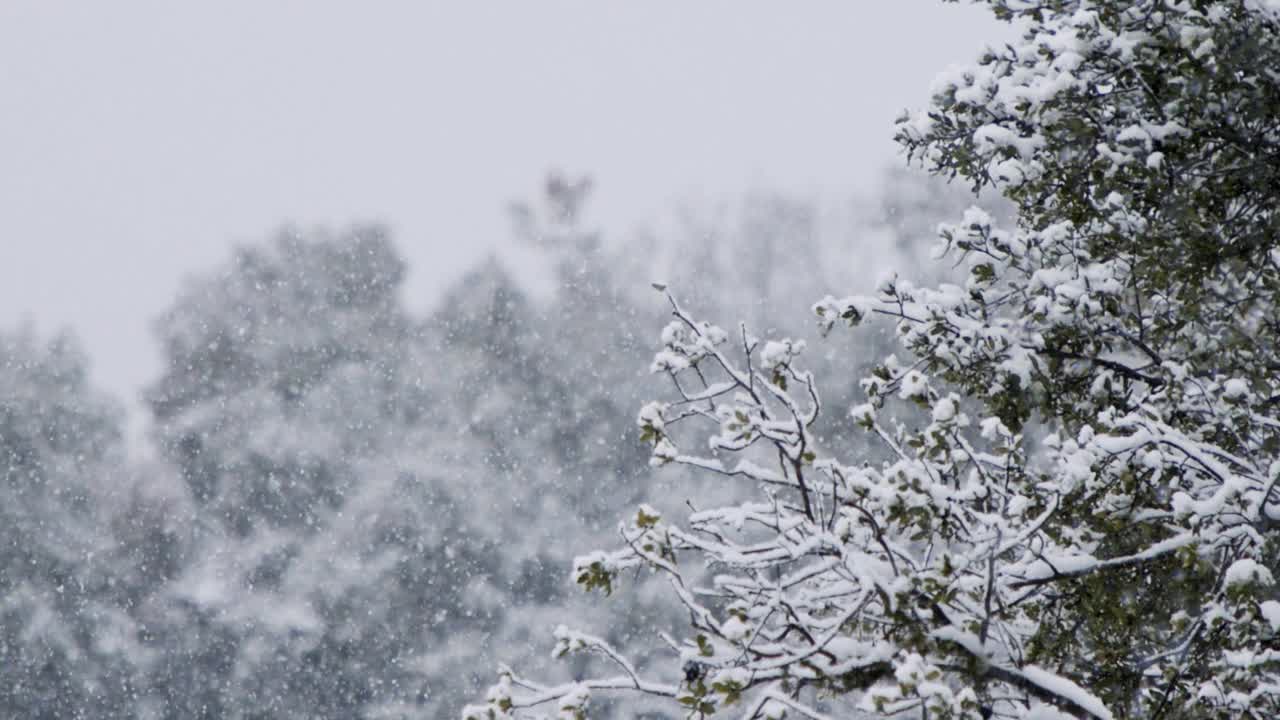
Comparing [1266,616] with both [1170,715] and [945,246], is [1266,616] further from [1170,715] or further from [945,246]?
[945,246]

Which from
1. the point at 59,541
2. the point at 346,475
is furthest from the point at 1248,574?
the point at 59,541

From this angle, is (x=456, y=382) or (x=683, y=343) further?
(x=456, y=382)

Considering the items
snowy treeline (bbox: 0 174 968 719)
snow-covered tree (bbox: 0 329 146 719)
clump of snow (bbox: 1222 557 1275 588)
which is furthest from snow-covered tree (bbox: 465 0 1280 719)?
snow-covered tree (bbox: 0 329 146 719)

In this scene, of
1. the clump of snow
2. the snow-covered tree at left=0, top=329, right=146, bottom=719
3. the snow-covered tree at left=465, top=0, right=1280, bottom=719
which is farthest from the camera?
the snow-covered tree at left=0, top=329, right=146, bottom=719

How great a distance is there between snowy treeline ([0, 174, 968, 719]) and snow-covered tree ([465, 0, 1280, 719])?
13376 mm

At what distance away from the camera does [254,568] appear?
18.5 meters

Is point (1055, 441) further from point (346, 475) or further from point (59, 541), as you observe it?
point (59, 541)

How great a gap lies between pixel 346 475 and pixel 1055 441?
1518 cm

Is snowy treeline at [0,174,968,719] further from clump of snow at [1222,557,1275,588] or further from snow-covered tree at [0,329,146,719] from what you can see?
clump of snow at [1222,557,1275,588]

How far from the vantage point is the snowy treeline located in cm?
1838

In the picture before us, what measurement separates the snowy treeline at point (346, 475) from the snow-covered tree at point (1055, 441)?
13.4 metres

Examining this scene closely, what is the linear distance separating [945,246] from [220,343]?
15927 mm

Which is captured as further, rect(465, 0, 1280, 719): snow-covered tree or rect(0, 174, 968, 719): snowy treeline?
rect(0, 174, 968, 719): snowy treeline

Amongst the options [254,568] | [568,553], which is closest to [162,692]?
[254,568]
